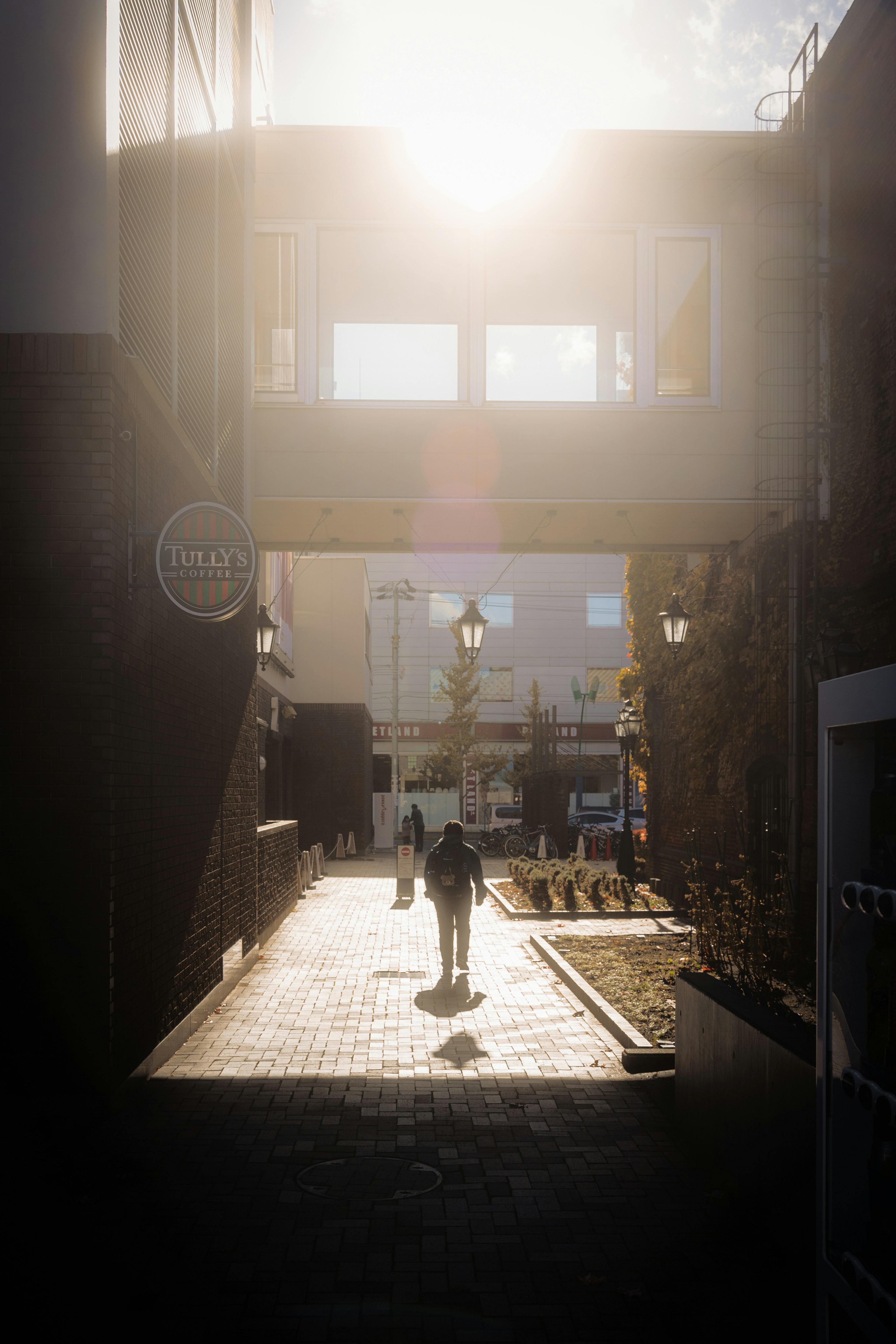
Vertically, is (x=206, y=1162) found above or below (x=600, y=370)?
below

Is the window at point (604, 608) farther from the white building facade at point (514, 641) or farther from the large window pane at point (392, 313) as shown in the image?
the large window pane at point (392, 313)

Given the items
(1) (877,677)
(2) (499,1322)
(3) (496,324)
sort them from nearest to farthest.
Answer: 1. (1) (877,677)
2. (2) (499,1322)
3. (3) (496,324)

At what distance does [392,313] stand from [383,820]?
24.8 meters

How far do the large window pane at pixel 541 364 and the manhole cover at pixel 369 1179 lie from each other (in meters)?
9.71

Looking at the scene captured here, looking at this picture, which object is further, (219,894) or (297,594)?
(297,594)

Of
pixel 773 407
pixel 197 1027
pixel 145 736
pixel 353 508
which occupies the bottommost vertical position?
pixel 197 1027

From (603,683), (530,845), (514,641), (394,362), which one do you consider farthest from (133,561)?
(603,683)

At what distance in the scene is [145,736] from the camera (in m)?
8.01

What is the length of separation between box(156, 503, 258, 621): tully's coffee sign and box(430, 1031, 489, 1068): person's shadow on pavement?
3.74 m

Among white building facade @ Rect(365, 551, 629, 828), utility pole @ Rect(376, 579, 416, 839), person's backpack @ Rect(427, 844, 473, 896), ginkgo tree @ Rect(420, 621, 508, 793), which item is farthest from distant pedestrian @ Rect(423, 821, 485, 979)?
white building facade @ Rect(365, 551, 629, 828)

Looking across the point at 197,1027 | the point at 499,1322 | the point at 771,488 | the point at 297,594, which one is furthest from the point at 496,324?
the point at 297,594

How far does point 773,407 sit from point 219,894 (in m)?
8.37

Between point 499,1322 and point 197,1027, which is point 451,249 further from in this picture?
point 499,1322

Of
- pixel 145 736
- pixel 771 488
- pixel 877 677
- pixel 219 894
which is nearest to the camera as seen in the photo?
pixel 877 677
